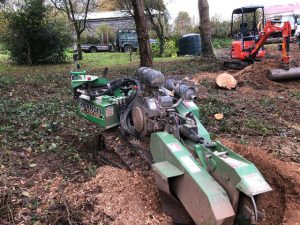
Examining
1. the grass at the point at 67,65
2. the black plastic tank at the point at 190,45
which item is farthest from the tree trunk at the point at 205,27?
the black plastic tank at the point at 190,45

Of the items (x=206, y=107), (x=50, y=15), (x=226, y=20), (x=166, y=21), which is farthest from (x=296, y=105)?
(x=226, y=20)

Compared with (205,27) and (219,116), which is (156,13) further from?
(219,116)

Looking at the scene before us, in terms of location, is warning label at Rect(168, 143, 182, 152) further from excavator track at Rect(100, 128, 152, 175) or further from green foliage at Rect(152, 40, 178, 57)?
green foliage at Rect(152, 40, 178, 57)

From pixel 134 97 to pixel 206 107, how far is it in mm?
2833

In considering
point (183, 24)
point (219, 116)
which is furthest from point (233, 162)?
point (183, 24)

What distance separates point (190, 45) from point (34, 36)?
9688mm

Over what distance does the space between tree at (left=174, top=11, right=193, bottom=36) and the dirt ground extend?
2036 cm

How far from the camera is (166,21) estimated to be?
23.5 meters

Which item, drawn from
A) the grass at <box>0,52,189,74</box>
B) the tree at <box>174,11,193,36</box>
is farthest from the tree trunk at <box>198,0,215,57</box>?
the tree at <box>174,11,193,36</box>

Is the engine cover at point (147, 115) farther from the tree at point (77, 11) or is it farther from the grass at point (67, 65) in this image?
the tree at point (77, 11)

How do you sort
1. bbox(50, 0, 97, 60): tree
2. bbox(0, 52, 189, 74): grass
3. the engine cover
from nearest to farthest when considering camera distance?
the engine cover, bbox(0, 52, 189, 74): grass, bbox(50, 0, 97, 60): tree

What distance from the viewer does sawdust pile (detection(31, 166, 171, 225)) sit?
11.3 ft

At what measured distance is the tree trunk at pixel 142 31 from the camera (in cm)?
970

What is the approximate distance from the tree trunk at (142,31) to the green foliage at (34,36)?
21.9 feet
